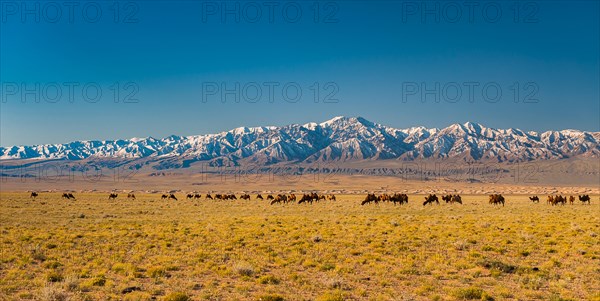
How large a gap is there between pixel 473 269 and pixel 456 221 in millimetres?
17187

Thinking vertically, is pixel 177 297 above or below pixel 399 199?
above

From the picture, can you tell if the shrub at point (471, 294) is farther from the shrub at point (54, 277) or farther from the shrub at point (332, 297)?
the shrub at point (54, 277)

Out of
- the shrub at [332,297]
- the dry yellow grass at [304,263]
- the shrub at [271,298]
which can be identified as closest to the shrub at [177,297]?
the dry yellow grass at [304,263]

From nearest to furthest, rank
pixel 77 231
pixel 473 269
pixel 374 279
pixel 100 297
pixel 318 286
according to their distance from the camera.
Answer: pixel 100 297 → pixel 318 286 → pixel 374 279 → pixel 473 269 → pixel 77 231

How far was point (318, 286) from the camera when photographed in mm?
13414

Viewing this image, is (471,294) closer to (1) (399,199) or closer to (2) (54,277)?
(2) (54,277)

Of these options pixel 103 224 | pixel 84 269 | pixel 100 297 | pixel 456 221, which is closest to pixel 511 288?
pixel 100 297

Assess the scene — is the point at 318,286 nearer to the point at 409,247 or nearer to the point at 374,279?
the point at 374,279

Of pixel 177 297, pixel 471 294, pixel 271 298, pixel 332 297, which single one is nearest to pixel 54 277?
pixel 177 297

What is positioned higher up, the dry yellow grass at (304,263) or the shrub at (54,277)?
the shrub at (54,277)

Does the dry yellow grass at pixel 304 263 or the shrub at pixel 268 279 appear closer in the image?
the dry yellow grass at pixel 304 263

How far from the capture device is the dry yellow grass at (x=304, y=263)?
41.7 ft

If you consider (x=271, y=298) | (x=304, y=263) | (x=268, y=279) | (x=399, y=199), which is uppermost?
(x=271, y=298)

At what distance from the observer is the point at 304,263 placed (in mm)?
16656
